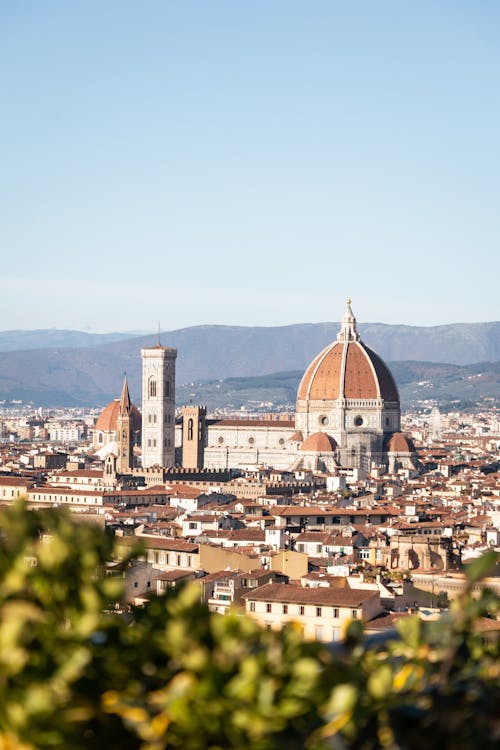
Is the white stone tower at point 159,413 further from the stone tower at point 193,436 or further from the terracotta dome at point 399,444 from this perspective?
the terracotta dome at point 399,444

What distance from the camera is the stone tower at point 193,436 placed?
3652 inches

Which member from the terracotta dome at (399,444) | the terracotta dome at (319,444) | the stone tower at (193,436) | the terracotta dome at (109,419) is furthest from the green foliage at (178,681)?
the terracotta dome at (109,419)

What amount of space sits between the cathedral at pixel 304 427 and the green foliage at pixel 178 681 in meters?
81.4

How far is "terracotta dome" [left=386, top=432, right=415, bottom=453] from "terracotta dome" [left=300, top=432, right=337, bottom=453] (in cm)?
343

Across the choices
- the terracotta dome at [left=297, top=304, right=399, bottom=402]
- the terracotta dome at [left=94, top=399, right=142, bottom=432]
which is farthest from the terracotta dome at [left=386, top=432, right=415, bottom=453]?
the terracotta dome at [left=94, top=399, right=142, bottom=432]

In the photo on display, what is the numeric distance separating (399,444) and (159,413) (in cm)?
1395

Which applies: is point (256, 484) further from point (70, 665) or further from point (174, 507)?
point (70, 665)

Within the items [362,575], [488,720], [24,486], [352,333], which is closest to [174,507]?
[24,486]

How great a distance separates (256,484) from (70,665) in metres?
70.4

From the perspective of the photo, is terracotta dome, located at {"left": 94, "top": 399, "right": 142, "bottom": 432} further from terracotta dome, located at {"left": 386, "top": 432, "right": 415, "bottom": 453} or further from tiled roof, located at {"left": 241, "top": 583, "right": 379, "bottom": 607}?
tiled roof, located at {"left": 241, "top": 583, "right": 379, "bottom": 607}

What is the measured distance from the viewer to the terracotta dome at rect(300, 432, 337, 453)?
8675 cm

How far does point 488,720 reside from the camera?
5695mm

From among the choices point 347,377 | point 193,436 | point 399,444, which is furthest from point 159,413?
point 399,444

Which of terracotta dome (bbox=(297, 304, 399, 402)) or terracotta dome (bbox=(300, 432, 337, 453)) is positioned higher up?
terracotta dome (bbox=(297, 304, 399, 402))
